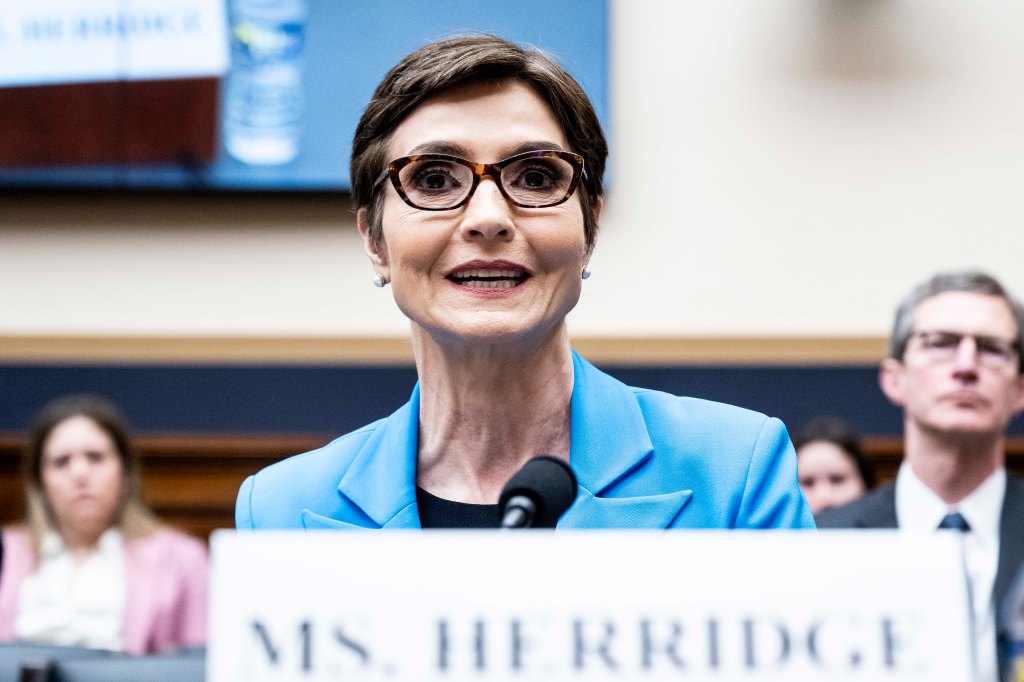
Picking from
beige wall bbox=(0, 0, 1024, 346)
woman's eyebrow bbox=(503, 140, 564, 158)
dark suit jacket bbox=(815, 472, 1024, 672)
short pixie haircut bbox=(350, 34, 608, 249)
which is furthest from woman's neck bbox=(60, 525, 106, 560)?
woman's eyebrow bbox=(503, 140, 564, 158)

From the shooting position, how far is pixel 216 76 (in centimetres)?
512

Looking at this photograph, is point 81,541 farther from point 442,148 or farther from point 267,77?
point 442,148

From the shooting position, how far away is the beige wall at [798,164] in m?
5.15

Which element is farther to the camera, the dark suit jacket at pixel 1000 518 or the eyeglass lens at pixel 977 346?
the eyeglass lens at pixel 977 346

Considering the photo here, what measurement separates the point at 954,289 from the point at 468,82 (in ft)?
6.36

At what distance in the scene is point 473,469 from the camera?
1.71 metres

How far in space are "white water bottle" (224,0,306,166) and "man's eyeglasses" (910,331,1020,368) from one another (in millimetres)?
2799

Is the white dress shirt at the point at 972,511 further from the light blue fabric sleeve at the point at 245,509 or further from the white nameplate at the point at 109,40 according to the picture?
the white nameplate at the point at 109,40

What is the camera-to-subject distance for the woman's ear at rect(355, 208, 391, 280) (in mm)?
1724

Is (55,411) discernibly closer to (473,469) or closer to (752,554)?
(473,469)

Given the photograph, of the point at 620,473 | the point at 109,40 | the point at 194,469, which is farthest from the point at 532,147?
the point at 194,469

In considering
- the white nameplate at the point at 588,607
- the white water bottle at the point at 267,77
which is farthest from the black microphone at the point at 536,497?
the white water bottle at the point at 267,77

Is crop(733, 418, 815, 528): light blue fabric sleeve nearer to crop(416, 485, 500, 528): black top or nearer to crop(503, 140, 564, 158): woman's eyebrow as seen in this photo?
crop(416, 485, 500, 528): black top

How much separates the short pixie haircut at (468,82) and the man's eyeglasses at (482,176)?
0.23 ft
